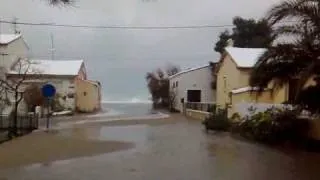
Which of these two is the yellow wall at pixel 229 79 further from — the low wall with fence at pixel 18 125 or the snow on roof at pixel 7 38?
the snow on roof at pixel 7 38

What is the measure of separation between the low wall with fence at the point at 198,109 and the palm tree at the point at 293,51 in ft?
82.8

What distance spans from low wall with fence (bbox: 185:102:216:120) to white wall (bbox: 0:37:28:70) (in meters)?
18.1

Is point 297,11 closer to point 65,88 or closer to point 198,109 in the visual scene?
point 198,109

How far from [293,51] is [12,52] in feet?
146

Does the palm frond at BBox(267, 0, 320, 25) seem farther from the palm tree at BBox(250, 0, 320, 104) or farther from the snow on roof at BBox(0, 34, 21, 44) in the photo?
the snow on roof at BBox(0, 34, 21, 44)

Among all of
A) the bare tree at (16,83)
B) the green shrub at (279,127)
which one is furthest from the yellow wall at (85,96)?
the green shrub at (279,127)

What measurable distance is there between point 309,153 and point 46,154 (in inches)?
334

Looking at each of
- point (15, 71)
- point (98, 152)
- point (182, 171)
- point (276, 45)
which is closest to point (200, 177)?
point (182, 171)

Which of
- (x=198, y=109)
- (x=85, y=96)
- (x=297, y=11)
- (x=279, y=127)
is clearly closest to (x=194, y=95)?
(x=198, y=109)

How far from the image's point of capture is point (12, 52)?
59438 mm

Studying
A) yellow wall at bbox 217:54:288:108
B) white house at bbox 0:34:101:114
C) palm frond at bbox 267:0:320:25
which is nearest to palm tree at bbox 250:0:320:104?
palm frond at bbox 267:0:320:25

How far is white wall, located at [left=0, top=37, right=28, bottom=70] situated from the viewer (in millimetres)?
56672

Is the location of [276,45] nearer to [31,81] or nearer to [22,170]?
[22,170]

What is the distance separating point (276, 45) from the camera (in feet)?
64.9
